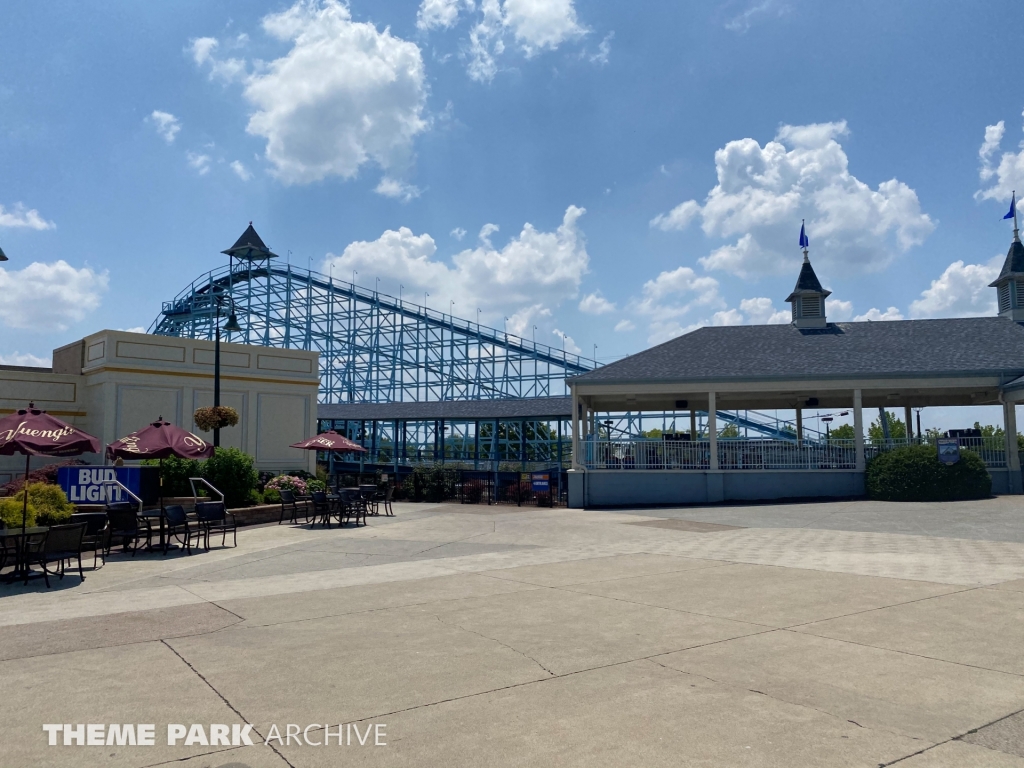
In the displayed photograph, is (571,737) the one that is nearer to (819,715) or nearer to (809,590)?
(819,715)

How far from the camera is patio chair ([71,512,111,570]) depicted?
10492 mm

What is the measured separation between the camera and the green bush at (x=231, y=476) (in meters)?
16.0

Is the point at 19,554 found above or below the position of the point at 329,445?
below

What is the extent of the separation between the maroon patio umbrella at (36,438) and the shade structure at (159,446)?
6.33 ft

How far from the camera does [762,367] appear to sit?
67.3 ft

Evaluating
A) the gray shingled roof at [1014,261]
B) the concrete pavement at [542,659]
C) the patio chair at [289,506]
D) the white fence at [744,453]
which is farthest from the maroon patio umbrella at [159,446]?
the gray shingled roof at [1014,261]

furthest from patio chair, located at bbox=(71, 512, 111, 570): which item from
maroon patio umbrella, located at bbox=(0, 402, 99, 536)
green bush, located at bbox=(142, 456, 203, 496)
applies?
green bush, located at bbox=(142, 456, 203, 496)

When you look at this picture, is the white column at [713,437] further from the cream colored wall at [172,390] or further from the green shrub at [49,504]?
the green shrub at [49,504]

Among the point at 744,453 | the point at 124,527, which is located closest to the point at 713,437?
the point at 744,453

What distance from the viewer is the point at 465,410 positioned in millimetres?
33625

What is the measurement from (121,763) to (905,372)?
20241 mm

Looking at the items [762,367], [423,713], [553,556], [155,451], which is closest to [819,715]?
[423,713]

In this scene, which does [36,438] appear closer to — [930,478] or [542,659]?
[542,659]

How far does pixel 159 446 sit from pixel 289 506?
15.7 feet
